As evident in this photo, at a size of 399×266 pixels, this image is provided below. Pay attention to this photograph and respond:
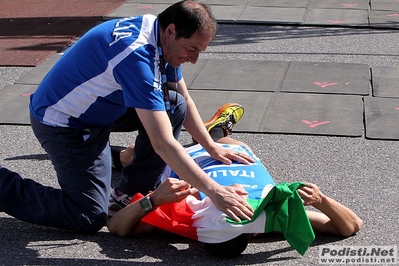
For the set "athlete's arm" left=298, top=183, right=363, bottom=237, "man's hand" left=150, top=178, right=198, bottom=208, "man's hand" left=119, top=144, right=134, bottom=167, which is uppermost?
"man's hand" left=150, top=178, right=198, bottom=208

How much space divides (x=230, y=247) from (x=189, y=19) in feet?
3.73

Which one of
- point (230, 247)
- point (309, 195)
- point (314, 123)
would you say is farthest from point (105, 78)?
point (314, 123)

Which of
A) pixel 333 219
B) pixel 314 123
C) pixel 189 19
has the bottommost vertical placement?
pixel 314 123

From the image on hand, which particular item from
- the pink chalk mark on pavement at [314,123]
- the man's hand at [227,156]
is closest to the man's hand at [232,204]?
the man's hand at [227,156]

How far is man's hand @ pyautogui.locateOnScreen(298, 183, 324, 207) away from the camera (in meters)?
3.61

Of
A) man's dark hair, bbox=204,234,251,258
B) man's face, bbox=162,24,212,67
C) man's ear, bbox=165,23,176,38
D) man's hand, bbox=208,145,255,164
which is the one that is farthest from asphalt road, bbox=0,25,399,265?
man's ear, bbox=165,23,176,38

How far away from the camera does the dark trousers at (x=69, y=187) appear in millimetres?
3869

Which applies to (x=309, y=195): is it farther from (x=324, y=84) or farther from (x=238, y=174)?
(x=324, y=84)

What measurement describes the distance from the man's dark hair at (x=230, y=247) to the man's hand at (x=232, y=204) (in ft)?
0.50

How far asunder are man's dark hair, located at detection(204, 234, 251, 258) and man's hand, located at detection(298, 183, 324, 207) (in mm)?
332

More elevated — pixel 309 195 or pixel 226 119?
pixel 309 195

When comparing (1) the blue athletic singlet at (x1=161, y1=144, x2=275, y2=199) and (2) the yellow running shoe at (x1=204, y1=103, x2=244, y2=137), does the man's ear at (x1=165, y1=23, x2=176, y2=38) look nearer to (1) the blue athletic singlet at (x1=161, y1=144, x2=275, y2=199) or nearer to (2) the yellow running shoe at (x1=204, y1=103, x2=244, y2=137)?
(1) the blue athletic singlet at (x1=161, y1=144, x2=275, y2=199)

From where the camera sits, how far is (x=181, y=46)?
11.5 ft

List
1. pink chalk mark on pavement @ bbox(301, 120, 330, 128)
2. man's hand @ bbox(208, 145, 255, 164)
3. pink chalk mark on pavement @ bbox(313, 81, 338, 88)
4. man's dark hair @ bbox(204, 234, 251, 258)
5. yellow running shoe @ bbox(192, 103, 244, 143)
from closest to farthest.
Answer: man's dark hair @ bbox(204, 234, 251, 258) < man's hand @ bbox(208, 145, 255, 164) < yellow running shoe @ bbox(192, 103, 244, 143) < pink chalk mark on pavement @ bbox(301, 120, 330, 128) < pink chalk mark on pavement @ bbox(313, 81, 338, 88)
